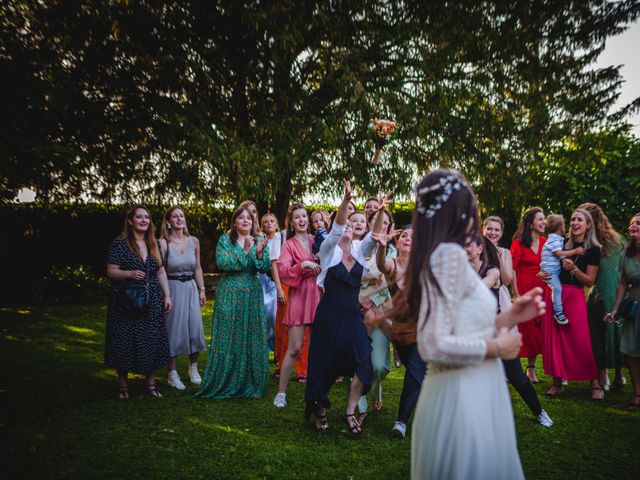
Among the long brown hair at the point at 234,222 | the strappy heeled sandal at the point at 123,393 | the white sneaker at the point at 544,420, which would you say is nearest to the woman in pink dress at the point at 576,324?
the white sneaker at the point at 544,420

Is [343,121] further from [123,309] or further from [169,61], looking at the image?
[123,309]

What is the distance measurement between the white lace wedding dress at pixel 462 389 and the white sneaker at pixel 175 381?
16.5 feet

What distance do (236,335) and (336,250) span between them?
83.3 inches

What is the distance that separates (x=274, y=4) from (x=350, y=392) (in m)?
8.31

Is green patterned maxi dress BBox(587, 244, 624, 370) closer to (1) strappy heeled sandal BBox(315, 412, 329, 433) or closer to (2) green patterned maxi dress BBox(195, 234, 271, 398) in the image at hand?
(1) strappy heeled sandal BBox(315, 412, 329, 433)

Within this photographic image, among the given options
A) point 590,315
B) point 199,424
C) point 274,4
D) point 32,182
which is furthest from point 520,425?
point 274,4

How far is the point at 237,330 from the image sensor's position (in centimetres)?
646

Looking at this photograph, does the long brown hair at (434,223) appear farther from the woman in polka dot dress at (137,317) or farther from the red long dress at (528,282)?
the red long dress at (528,282)

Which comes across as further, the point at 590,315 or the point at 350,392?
the point at 590,315

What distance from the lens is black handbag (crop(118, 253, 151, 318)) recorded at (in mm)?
6070

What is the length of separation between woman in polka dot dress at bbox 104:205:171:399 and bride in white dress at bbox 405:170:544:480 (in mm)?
4518

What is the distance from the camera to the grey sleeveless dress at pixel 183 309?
7.02 m

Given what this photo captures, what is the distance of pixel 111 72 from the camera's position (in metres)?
10.0

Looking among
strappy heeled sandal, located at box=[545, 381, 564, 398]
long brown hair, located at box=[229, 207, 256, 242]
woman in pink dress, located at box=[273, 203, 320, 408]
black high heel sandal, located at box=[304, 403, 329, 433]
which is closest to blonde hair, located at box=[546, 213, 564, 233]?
strappy heeled sandal, located at box=[545, 381, 564, 398]
